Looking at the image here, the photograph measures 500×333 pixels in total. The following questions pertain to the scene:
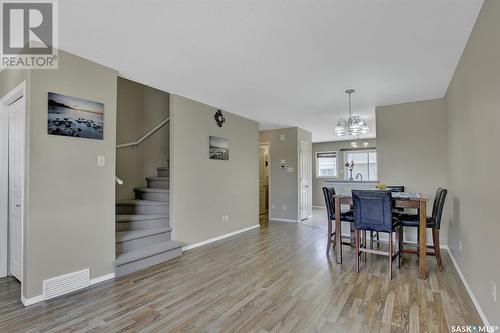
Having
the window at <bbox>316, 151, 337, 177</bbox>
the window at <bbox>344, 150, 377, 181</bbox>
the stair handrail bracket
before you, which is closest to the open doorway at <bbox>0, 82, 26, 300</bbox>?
the stair handrail bracket

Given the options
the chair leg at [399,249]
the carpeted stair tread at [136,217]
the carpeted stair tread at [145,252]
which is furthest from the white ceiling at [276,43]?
the carpeted stair tread at [145,252]

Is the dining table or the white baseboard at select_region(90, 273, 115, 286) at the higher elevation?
the dining table

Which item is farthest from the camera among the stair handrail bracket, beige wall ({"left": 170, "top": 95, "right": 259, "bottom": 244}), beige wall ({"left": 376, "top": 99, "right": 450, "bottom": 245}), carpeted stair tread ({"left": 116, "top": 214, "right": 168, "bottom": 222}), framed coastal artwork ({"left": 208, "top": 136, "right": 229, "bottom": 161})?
framed coastal artwork ({"left": 208, "top": 136, "right": 229, "bottom": 161})

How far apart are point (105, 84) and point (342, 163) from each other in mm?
8024

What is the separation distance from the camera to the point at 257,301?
7.95 feet

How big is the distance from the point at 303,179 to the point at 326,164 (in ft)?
10.4

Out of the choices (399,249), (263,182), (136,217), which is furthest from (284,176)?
(136,217)

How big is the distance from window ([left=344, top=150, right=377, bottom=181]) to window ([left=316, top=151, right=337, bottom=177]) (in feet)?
1.43

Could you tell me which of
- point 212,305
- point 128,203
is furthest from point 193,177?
point 212,305

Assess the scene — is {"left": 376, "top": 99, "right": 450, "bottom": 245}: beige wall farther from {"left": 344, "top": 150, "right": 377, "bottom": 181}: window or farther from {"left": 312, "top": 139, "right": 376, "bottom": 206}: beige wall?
{"left": 344, "top": 150, "right": 377, "bottom": 181}: window

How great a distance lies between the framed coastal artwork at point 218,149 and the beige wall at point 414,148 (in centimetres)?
283

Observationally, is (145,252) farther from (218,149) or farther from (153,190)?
(218,149)

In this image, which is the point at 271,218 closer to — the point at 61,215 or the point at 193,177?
the point at 193,177

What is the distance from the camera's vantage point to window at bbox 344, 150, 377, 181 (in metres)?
8.85
